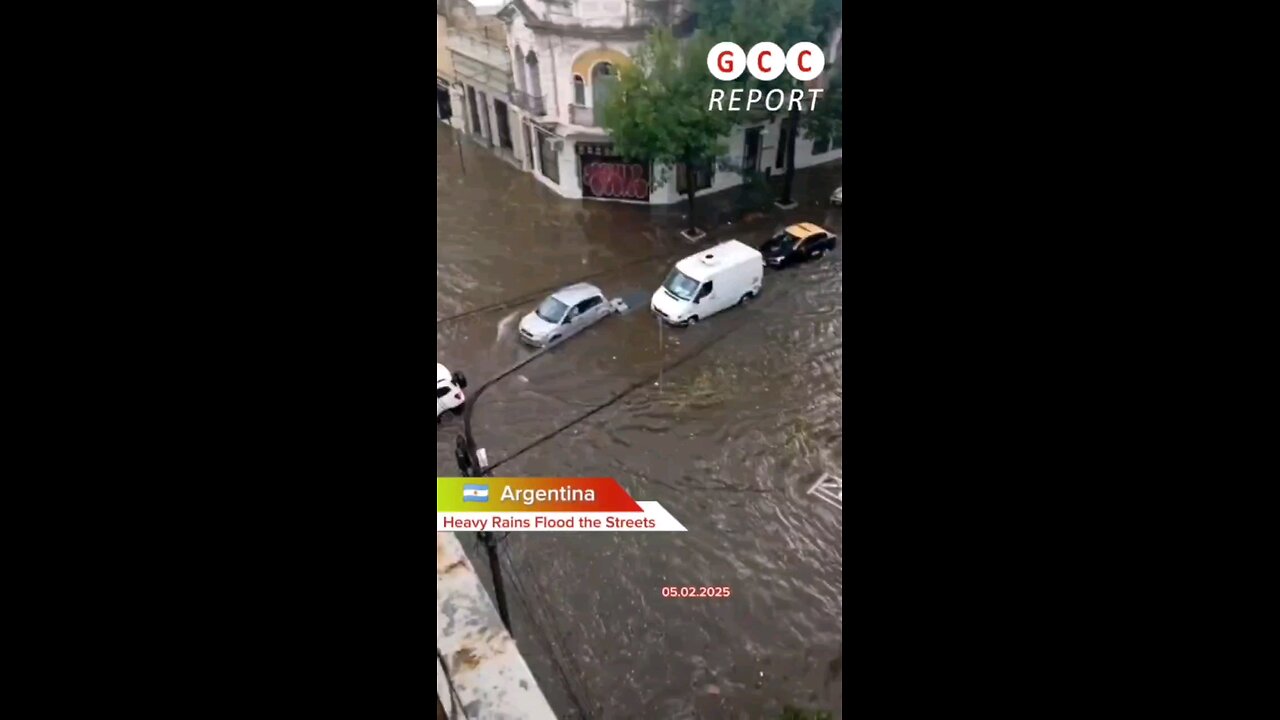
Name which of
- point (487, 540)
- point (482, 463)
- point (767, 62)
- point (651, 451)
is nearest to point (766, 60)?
point (767, 62)

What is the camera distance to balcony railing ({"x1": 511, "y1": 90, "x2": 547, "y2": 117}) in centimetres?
484

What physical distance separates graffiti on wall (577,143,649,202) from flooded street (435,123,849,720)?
0.32 ft

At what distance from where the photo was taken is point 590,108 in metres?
4.77

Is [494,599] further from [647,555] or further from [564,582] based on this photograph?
[647,555]

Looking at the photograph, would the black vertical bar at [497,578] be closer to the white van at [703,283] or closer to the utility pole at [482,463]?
the utility pole at [482,463]

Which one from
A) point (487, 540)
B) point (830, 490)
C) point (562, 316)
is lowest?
point (487, 540)

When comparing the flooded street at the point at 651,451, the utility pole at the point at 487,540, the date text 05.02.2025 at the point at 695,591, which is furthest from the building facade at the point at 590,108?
the date text 05.02.2025 at the point at 695,591

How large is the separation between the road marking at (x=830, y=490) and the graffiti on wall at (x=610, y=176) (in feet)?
7.07

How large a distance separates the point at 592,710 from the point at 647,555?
1002 millimetres

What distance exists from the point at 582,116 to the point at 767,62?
115 cm

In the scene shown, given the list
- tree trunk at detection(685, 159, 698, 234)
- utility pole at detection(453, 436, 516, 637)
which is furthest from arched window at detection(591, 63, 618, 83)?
utility pole at detection(453, 436, 516, 637)

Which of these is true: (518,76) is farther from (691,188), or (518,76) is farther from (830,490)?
(830,490)

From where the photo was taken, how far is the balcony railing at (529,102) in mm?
4840

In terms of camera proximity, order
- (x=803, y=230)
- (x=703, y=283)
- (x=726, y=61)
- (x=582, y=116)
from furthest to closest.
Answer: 1. (x=703, y=283)
2. (x=803, y=230)
3. (x=582, y=116)
4. (x=726, y=61)
